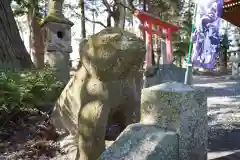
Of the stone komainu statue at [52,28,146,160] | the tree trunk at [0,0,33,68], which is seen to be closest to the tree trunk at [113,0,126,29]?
the tree trunk at [0,0,33,68]

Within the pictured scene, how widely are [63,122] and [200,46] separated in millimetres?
3079

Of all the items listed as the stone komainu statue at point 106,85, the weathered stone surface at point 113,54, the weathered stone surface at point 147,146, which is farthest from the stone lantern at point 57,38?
the weathered stone surface at point 147,146

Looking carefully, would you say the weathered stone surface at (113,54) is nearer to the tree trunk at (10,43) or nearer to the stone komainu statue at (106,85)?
the stone komainu statue at (106,85)

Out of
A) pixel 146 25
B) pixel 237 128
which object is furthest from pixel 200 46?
pixel 146 25

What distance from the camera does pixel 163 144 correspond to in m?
1.45

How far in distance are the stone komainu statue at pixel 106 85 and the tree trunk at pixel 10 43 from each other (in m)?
3.02

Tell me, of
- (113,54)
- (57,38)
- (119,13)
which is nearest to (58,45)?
(57,38)

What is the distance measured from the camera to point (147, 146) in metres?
1.46

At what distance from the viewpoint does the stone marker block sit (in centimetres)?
147

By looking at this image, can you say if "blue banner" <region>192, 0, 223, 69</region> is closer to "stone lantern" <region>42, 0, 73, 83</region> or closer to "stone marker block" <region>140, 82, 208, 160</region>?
"stone lantern" <region>42, 0, 73, 83</region>

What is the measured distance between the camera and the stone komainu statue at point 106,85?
235 cm

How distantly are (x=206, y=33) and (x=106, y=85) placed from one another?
3203mm

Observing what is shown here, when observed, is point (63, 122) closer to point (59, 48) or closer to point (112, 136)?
point (112, 136)

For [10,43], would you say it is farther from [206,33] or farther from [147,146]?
[147,146]
